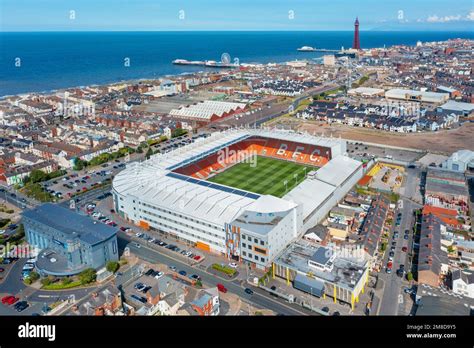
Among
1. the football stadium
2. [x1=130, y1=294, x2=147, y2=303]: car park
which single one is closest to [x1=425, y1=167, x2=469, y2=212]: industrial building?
the football stadium

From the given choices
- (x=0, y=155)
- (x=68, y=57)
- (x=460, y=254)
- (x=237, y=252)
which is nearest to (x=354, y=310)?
(x=237, y=252)

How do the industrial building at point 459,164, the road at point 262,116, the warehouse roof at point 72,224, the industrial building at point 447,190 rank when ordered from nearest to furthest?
1. the warehouse roof at point 72,224
2. the industrial building at point 447,190
3. the industrial building at point 459,164
4. the road at point 262,116

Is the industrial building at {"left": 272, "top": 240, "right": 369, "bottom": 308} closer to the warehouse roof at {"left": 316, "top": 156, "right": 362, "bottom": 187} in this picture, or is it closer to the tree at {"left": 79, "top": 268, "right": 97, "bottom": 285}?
the warehouse roof at {"left": 316, "top": 156, "right": 362, "bottom": 187}

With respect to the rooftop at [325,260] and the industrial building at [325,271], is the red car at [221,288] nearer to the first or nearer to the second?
the industrial building at [325,271]

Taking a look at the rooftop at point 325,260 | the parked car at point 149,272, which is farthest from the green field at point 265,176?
the parked car at point 149,272

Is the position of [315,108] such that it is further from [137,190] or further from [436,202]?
[137,190]

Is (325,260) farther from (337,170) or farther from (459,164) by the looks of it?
(459,164)
